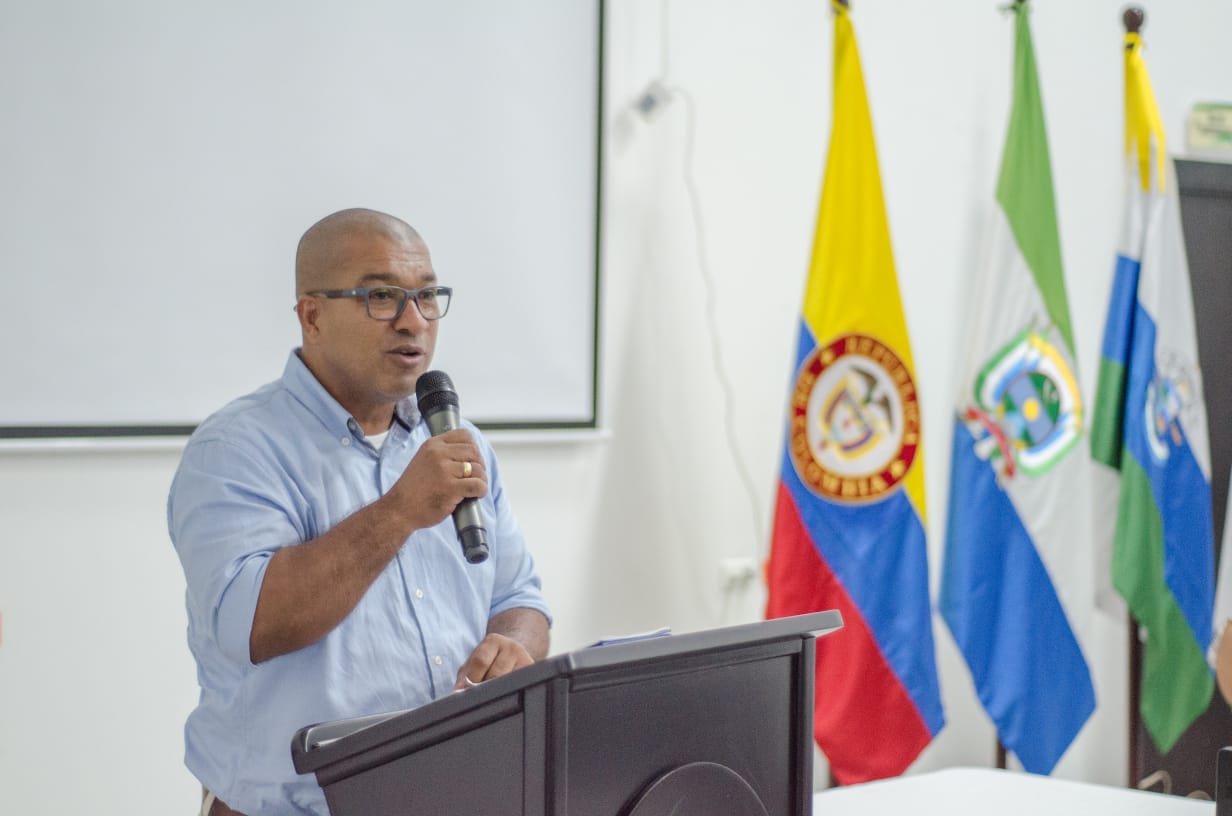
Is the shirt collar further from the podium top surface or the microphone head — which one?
the podium top surface

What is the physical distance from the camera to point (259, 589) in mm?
1470

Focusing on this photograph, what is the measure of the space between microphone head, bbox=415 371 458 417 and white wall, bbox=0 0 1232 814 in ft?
3.71

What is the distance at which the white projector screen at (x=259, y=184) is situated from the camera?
234 cm

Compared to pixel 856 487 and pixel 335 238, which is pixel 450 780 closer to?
pixel 335 238

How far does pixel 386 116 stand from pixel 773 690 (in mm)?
1902

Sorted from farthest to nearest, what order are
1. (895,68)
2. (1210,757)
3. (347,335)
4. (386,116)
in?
(1210,757) → (895,68) → (386,116) → (347,335)

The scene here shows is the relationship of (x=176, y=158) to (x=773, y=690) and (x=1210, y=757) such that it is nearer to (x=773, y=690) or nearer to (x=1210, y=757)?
(x=773, y=690)

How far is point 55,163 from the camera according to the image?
2.34 m

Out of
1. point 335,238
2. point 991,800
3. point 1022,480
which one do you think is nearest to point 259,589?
point 335,238

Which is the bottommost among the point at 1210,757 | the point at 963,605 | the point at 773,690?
the point at 1210,757

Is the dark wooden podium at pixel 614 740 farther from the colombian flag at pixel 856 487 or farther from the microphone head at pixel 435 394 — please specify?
the colombian flag at pixel 856 487

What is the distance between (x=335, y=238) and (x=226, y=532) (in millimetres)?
471

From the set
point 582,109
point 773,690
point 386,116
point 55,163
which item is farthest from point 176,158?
point 773,690

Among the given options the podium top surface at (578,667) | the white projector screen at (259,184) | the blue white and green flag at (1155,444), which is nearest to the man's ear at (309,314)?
the podium top surface at (578,667)
